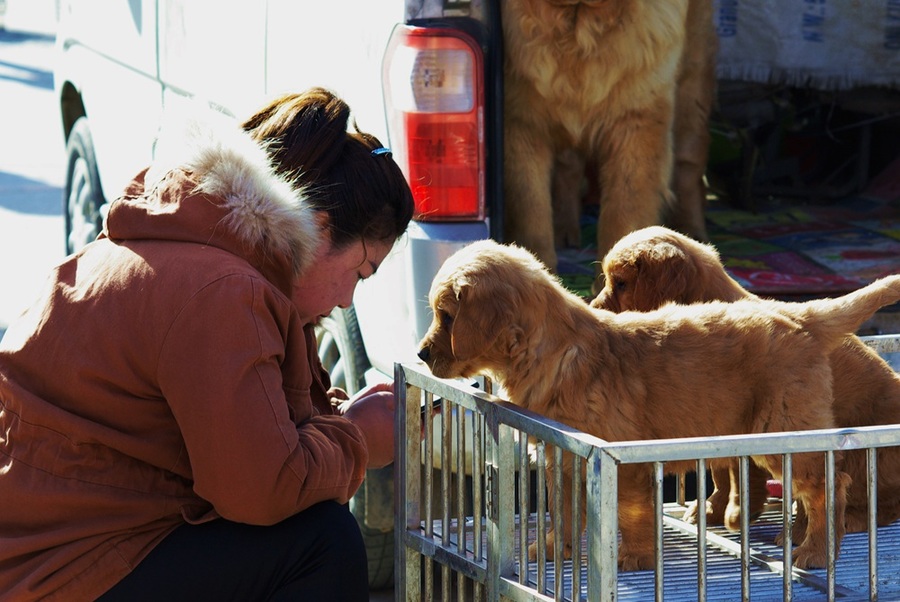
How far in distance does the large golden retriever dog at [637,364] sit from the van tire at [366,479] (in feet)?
3.58

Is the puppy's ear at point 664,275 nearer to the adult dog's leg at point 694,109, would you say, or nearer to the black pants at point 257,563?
the black pants at point 257,563

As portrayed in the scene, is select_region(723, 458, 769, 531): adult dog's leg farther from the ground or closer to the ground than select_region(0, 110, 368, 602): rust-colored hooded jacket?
closer to the ground

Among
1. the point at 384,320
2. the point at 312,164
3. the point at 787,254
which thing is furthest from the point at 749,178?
the point at 312,164

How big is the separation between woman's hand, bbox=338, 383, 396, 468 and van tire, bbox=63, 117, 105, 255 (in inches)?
174

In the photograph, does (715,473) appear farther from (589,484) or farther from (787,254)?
(787,254)

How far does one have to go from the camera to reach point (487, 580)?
2.50m

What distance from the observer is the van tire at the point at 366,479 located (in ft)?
13.5

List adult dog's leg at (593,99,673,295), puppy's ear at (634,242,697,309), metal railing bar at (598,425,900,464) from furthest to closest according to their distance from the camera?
adult dog's leg at (593,99,673,295) → puppy's ear at (634,242,697,309) → metal railing bar at (598,425,900,464)

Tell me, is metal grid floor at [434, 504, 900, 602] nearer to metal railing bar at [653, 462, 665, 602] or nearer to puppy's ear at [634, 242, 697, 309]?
metal railing bar at [653, 462, 665, 602]

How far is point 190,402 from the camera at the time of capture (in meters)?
2.29

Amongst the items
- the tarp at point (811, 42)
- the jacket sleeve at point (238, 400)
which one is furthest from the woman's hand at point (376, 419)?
the tarp at point (811, 42)

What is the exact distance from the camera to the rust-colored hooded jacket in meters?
2.30

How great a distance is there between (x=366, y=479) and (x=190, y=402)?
6.19ft

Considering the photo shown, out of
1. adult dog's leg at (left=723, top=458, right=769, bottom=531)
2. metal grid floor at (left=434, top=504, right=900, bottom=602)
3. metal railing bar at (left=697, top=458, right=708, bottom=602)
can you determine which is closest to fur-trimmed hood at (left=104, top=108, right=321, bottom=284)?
metal grid floor at (left=434, top=504, right=900, bottom=602)
